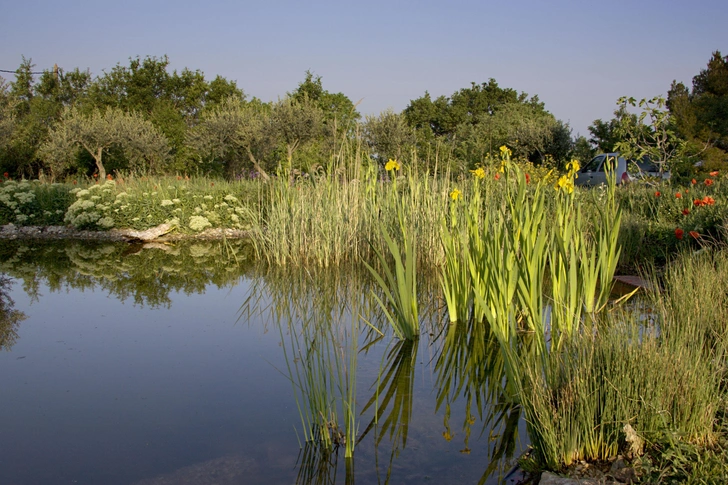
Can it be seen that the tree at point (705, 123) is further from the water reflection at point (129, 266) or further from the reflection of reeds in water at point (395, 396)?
the reflection of reeds in water at point (395, 396)

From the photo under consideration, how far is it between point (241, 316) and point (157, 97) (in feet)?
77.0

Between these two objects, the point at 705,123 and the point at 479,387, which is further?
the point at 705,123

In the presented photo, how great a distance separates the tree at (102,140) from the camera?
59.9ft

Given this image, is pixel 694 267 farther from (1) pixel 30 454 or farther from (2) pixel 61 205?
(2) pixel 61 205

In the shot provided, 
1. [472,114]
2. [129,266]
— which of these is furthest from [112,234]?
[472,114]

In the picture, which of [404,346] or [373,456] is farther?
[404,346]

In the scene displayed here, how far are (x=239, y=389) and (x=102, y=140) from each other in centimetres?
1703

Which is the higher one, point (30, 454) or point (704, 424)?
point (704, 424)

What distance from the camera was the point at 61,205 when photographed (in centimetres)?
1189

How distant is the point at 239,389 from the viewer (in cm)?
362

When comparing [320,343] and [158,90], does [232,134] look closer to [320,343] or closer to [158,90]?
[158,90]

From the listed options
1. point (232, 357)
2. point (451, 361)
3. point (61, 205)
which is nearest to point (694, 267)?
point (451, 361)

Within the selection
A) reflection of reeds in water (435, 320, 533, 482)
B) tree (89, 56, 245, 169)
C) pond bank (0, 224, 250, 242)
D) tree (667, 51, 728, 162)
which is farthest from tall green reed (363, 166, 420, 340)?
tree (89, 56, 245, 169)

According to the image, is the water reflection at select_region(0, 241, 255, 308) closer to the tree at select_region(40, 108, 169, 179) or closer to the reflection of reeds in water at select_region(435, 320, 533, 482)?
the reflection of reeds in water at select_region(435, 320, 533, 482)
